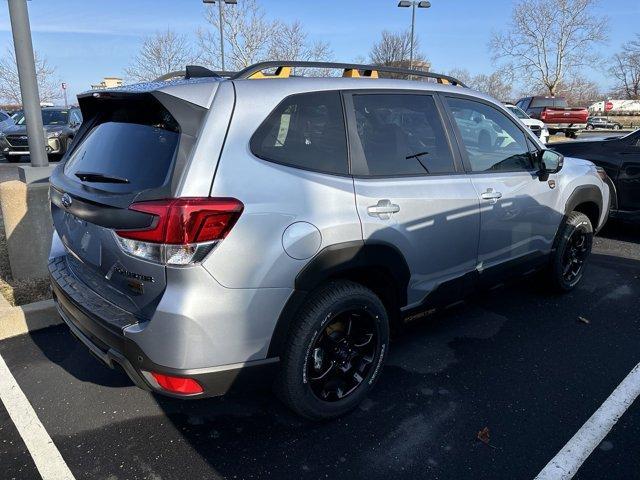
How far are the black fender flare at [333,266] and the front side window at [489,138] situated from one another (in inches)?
42.2

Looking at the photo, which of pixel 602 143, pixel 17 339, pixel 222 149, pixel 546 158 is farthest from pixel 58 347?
pixel 602 143

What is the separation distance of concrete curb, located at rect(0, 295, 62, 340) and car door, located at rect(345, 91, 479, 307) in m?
2.76

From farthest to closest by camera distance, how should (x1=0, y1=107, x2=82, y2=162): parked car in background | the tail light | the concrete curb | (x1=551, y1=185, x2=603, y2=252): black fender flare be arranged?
1. (x1=0, y1=107, x2=82, y2=162): parked car in background
2. (x1=551, y1=185, x2=603, y2=252): black fender flare
3. the concrete curb
4. the tail light

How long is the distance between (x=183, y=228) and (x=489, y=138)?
2544 mm

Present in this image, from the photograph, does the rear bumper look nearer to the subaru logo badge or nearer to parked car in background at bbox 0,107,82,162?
the subaru logo badge

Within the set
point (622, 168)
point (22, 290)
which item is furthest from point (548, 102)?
point (22, 290)

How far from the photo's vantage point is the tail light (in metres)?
2.02

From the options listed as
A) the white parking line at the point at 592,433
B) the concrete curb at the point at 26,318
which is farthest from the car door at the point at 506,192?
the concrete curb at the point at 26,318

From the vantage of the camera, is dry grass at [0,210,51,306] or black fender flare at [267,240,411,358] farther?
dry grass at [0,210,51,306]

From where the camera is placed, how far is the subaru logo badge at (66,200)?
253 centimetres

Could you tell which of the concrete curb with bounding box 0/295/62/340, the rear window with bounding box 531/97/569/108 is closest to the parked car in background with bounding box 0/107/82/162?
the concrete curb with bounding box 0/295/62/340

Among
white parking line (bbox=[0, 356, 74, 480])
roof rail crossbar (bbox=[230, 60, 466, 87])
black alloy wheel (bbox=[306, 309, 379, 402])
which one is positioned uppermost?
roof rail crossbar (bbox=[230, 60, 466, 87])

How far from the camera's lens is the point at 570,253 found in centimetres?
446

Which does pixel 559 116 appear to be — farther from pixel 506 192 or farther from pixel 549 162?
pixel 506 192
